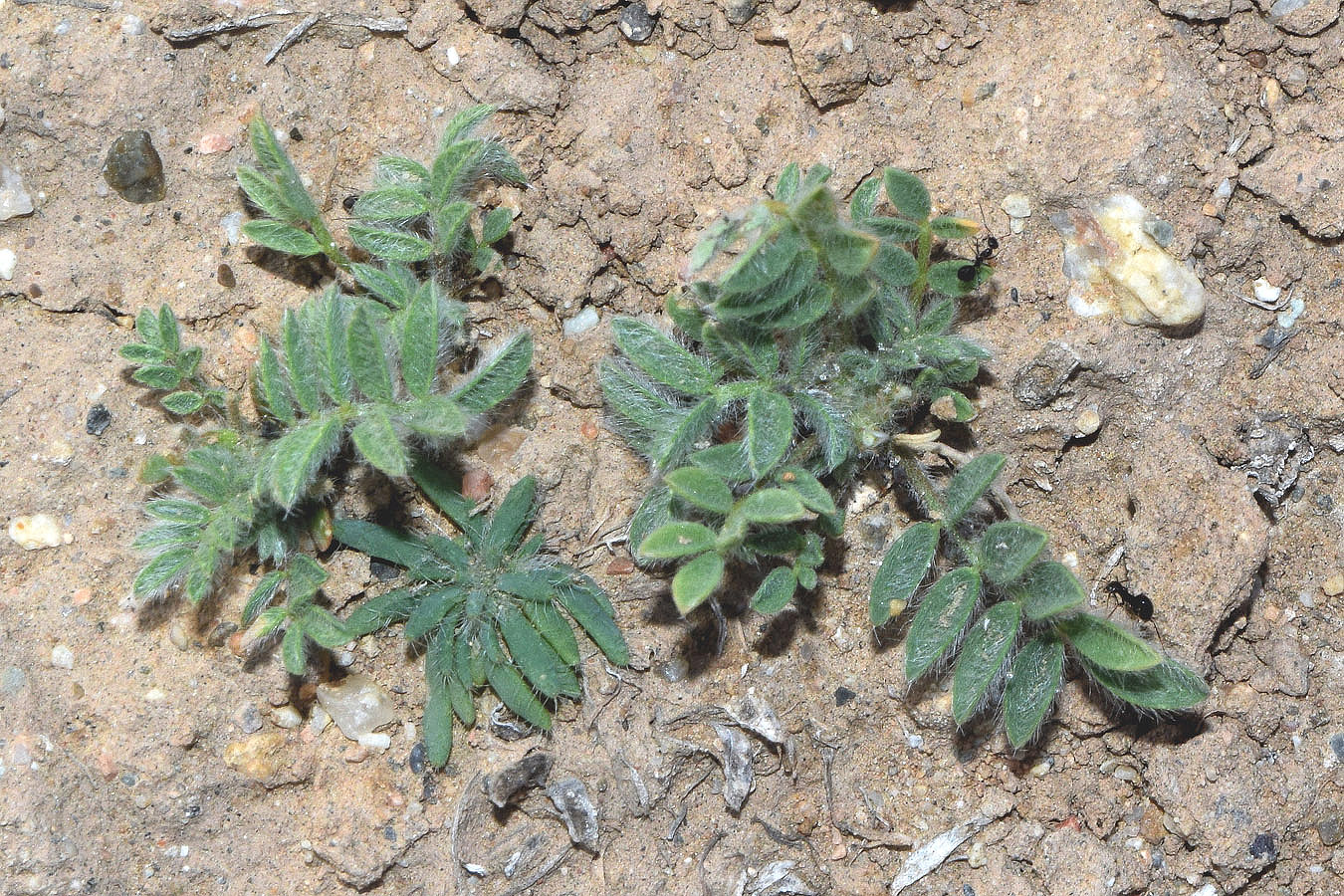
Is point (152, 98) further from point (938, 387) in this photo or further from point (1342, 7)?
point (1342, 7)

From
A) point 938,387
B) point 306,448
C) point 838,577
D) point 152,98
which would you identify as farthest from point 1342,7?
point 152,98

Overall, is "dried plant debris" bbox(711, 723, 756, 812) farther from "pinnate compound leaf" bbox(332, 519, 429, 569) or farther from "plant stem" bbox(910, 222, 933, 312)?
"plant stem" bbox(910, 222, 933, 312)

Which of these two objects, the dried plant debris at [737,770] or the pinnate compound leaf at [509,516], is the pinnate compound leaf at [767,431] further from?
the dried plant debris at [737,770]

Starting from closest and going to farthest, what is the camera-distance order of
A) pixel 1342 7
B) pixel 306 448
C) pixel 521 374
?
pixel 306 448 < pixel 521 374 < pixel 1342 7

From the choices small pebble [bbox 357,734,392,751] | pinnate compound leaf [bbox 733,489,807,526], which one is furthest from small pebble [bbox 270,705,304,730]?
pinnate compound leaf [bbox 733,489,807,526]

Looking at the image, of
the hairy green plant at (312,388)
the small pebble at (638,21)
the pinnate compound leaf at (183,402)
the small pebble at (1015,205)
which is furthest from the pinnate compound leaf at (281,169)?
the small pebble at (1015,205)

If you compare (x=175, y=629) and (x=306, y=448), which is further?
(x=175, y=629)

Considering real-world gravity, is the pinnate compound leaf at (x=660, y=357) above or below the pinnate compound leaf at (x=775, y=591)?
above
